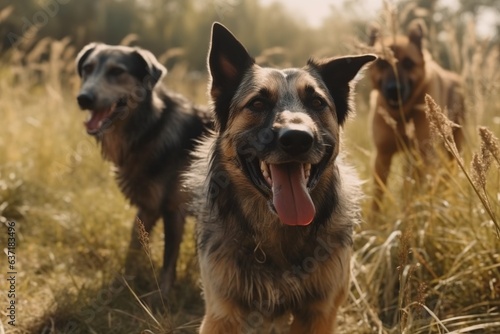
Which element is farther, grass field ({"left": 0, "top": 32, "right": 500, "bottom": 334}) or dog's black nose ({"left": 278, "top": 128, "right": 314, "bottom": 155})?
grass field ({"left": 0, "top": 32, "right": 500, "bottom": 334})

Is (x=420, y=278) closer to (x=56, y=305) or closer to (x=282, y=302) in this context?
(x=282, y=302)

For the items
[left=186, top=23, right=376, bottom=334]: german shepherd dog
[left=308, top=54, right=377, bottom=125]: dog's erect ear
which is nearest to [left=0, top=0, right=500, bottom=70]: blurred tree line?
[left=308, top=54, right=377, bottom=125]: dog's erect ear

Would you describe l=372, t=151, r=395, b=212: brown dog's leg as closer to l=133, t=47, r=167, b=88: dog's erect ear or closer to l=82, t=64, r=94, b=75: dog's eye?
l=133, t=47, r=167, b=88: dog's erect ear

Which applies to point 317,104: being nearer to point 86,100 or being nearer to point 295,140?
point 295,140

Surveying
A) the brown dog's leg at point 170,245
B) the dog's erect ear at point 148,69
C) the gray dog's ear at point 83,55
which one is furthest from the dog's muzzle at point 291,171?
the gray dog's ear at point 83,55

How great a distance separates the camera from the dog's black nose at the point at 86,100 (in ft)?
14.7

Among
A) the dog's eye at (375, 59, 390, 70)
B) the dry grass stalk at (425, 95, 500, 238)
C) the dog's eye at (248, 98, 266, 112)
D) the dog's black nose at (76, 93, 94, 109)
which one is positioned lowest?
the dog's black nose at (76, 93, 94, 109)

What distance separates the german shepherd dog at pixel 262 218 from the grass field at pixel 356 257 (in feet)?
1.05

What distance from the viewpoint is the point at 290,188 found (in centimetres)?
266

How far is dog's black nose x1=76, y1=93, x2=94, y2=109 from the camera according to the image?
4.48 m

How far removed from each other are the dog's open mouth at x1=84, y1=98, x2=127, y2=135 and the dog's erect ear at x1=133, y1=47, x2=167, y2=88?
0.27 meters

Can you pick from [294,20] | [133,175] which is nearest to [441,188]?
[133,175]

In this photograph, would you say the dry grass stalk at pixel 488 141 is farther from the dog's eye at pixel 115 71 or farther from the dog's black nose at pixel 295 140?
the dog's eye at pixel 115 71

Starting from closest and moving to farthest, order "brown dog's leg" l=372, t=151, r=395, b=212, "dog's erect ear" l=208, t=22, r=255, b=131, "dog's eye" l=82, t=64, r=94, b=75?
"dog's erect ear" l=208, t=22, r=255, b=131
"dog's eye" l=82, t=64, r=94, b=75
"brown dog's leg" l=372, t=151, r=395, b=212
